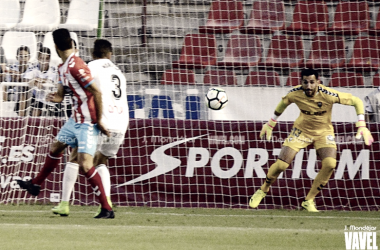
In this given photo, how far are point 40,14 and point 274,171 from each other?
6685 mm

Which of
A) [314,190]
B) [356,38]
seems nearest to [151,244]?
[314,190]

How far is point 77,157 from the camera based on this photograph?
23.1ft

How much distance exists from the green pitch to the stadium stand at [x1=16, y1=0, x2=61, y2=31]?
5.42m

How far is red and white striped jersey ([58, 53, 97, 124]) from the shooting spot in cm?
678

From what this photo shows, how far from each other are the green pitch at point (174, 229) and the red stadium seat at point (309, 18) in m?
5.34

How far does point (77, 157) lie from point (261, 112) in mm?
4449

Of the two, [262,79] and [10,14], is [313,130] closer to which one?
[262,79]

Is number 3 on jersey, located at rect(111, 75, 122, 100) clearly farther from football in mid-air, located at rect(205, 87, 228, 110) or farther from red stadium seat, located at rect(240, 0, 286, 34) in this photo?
red stadium seat, located at rect(240, 0, 286, 34)

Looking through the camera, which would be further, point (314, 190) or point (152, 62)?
point (152, 62)

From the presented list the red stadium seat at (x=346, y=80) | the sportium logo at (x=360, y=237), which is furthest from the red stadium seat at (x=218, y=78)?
the sportium logo at (x=360, y=237)

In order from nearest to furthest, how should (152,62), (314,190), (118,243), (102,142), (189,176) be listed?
(118,243) → (102,142) → (314,190) → (189,176) → (152,62)

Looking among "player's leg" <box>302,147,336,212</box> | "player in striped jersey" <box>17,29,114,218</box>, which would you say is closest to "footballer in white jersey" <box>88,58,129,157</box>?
"player in striped jersey" <box>17,29,114,218</box>

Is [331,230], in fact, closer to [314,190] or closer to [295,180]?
[314,190]

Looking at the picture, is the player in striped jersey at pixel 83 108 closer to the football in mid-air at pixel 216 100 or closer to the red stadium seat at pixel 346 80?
the football in mid-air at pixel 216 100
